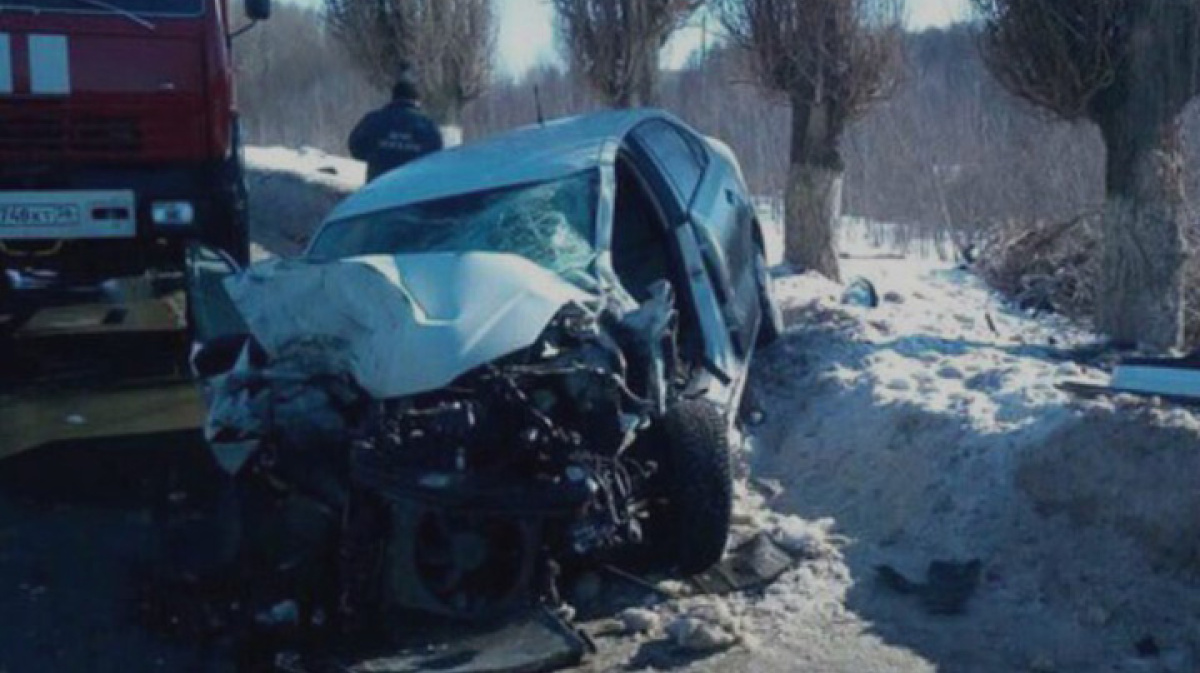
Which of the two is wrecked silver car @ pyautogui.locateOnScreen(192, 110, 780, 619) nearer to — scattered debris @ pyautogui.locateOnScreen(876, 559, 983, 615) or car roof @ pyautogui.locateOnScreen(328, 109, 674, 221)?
car roof @ pyautogui.locateOnScreen(328, 109, 674, 221)

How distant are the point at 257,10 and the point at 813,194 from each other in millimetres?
4146

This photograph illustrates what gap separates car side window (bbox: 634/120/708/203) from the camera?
719 cm

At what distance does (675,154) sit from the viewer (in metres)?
7.58

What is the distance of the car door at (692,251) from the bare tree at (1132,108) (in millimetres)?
2208

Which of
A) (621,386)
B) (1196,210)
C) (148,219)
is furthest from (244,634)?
(1196,210)

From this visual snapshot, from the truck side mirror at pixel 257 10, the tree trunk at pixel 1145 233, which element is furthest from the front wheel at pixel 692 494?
the truck side mirror at pixel 257 10

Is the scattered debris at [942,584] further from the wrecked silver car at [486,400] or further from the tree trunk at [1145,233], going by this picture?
the tree trunk at [1145,233]

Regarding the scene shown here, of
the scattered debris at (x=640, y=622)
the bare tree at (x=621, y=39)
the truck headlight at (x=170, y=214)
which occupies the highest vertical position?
the bare tree at (x=621, y=39)

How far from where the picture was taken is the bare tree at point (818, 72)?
10.5 meters

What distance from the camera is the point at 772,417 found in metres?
8.12

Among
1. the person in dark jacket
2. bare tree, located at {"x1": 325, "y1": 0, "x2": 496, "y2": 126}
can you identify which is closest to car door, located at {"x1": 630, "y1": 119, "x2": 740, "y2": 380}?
the person in dark jacket

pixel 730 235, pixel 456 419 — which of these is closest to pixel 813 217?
pixel 730 235

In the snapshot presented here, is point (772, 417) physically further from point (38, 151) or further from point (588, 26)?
point (588, 26)

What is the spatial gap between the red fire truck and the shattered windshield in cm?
322
